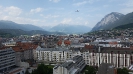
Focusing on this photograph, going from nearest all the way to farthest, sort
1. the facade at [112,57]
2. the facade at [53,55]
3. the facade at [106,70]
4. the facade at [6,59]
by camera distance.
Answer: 1. the facade at [106,70]
2. the facade at [6,59]
3. the facade at [112,57]
4. the facade at [53,55]

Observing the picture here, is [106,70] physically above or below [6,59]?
above

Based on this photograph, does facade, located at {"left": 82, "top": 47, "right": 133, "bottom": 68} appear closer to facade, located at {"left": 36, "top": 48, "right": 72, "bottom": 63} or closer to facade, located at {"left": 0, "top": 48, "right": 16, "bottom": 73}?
facade, located at {"left": 36, "top": 48, "right": 72, "bottom": 63}

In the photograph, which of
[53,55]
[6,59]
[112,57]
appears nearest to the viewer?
[112,57]

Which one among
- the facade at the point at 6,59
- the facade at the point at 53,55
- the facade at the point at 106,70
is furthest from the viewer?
the facade at the point at 53,55

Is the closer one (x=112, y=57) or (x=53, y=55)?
(x=112, y=57)

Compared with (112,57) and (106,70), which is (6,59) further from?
(106,70)

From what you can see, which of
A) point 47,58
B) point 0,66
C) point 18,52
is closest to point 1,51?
point 0,66

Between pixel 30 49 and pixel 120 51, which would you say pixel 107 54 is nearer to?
pixel 120 51

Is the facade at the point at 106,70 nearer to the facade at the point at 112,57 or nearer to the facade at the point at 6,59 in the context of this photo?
the facade at the point at 112,57

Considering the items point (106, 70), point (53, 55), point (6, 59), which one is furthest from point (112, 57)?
point (6, 59)

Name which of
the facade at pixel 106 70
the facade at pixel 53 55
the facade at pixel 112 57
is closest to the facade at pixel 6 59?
the facade at pixel 53 55
